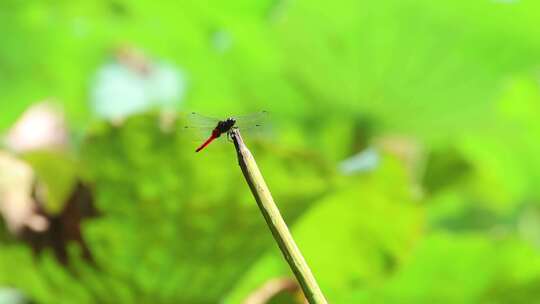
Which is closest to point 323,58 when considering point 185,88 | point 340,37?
point 340,37

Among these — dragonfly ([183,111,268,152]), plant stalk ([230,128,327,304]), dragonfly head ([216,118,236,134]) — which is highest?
dragonfly ([183,111,268,152])

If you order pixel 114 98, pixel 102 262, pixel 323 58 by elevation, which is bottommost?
pixel 102 262

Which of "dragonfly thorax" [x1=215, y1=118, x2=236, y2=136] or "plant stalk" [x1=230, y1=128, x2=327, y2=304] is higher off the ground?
"dragonfly thorax" [x1=215, y1=118, x2=236, y2=136]

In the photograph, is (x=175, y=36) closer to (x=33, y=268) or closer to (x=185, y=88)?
(x=185, y=88)
